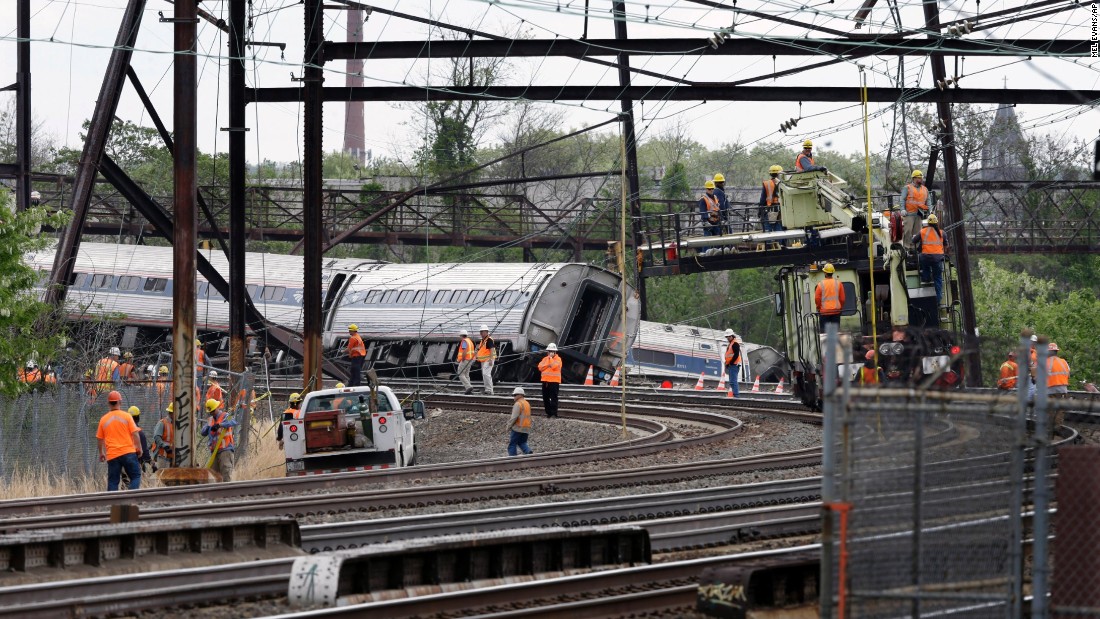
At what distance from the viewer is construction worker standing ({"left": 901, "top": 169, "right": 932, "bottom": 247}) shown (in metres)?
24.9

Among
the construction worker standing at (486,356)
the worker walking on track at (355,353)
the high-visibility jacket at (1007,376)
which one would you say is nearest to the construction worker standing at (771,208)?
the construction worker standing at (486,356)

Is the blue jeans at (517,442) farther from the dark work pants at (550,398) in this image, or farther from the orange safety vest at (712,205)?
the orange safety vest at (712,205)

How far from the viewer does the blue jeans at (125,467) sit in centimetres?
1991

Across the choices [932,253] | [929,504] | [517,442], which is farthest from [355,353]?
[929,504]

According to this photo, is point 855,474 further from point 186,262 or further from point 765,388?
point 765,388

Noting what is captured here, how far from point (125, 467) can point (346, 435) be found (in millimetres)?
3593

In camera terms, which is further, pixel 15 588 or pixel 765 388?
pixel 765 388

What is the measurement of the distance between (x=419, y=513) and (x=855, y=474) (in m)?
8.12

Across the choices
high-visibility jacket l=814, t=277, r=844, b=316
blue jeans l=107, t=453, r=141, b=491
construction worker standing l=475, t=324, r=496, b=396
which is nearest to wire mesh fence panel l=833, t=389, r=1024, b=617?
blue jeans l=107, t=453, r=141, b=491

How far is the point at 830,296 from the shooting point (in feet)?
77.5

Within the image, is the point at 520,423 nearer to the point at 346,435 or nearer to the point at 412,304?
the point at 346,435

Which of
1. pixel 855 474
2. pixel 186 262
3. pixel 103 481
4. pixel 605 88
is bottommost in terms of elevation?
pixel 103 481

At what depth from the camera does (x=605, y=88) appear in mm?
26672

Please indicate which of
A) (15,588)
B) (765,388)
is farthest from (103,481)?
(765,388)
